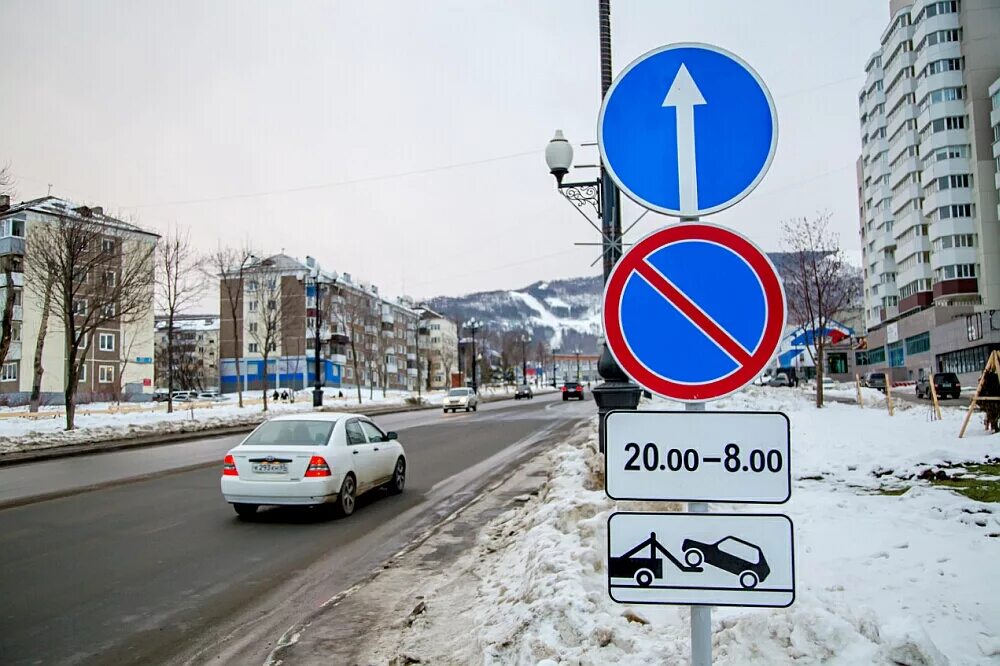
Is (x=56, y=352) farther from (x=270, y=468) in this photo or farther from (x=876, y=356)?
(x=876, y=356)

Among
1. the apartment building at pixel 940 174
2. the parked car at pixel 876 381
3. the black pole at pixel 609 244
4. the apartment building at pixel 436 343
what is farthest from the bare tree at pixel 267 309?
the apartment building at pixel 436 343

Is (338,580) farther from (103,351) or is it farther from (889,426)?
(103,351)

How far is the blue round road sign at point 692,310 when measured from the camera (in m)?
2.74

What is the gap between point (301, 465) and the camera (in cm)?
1033

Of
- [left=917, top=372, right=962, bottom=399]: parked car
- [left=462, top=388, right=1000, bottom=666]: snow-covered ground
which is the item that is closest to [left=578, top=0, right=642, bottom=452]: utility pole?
[left=462, top=388, right=1000, bottom=666]: snow-covered ground

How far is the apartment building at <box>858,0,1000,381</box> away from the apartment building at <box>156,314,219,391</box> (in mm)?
82641

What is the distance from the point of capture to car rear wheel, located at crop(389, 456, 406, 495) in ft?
42.5

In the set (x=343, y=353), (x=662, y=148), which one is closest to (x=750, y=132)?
(x=662, y=148)

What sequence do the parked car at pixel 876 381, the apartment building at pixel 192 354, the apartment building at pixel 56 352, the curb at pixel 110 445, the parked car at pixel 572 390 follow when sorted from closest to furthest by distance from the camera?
the curb at pixel 110 445
the apartment building at pixel 56 352
the parked car at pixel 876 381
the parked car at pixel 572 390
the apartment building at pixel 192 354

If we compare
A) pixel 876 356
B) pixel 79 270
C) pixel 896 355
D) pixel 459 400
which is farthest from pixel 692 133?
pixel 876 356

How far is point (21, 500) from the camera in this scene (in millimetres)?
12117

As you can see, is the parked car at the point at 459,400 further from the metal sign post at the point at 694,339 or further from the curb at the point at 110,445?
the metal sign post at the point at 694,339

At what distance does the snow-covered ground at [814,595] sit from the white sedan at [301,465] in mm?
2815

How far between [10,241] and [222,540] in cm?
6010
